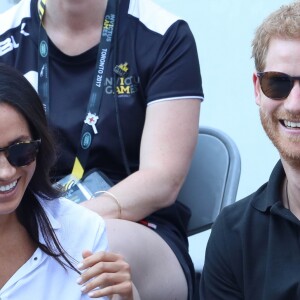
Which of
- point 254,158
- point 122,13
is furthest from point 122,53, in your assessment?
point 254,158

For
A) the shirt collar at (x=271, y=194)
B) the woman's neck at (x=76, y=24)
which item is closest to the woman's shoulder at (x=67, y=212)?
the shirt collar at (x=271, y=194)

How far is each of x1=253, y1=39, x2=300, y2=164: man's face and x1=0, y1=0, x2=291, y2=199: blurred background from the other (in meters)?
1.63

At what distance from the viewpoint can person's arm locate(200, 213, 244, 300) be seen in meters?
2.26

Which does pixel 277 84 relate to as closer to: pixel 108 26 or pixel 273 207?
pixel 273 207

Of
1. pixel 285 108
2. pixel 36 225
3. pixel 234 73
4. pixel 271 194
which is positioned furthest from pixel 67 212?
pixel 234 73

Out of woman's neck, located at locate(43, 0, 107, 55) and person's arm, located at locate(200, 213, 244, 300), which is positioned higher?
woman's neck, located at locate(43, 0, 107, 55)

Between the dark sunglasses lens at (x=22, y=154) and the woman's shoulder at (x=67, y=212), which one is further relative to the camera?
the woman's shoulder at (x=67, y=212)

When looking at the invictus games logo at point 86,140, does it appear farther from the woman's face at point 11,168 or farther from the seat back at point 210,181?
the woman's face at point 11,168

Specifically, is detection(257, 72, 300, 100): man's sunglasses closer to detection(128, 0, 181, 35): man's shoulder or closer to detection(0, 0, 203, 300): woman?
detection(0, 0, 203, 300): woman

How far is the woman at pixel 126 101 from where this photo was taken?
104 inches

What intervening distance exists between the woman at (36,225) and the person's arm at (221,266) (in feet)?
0.84

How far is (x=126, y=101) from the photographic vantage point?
109 inches

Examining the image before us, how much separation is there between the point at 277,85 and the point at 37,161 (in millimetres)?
626

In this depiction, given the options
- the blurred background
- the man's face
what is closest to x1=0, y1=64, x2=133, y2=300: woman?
the man's face
